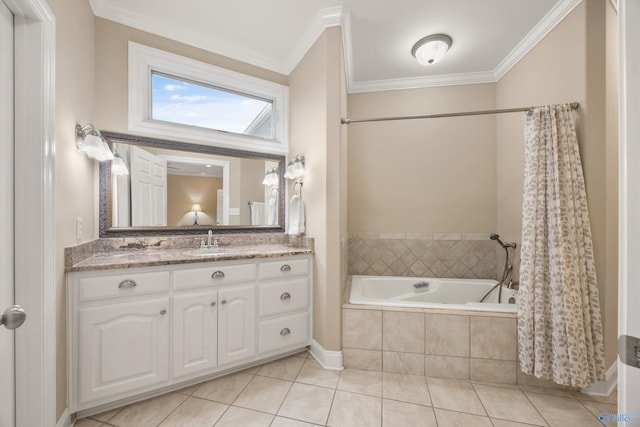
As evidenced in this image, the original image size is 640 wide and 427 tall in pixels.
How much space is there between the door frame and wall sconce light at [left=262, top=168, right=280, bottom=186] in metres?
1.51

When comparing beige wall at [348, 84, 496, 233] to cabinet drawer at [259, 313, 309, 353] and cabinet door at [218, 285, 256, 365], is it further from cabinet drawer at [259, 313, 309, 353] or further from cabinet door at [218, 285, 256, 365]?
cabinet door at [218, 285, 256, 365]

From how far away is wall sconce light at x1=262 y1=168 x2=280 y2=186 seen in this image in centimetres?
246

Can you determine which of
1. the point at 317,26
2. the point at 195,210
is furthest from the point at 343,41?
the point at 195,210

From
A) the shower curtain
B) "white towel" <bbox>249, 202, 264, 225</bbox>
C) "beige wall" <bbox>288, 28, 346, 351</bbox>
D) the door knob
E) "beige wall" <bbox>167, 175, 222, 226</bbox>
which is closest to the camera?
the door knob

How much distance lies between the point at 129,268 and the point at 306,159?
148 centimetres

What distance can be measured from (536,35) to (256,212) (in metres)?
2.84

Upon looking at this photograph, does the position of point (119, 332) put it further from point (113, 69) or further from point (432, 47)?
point (432, 47)

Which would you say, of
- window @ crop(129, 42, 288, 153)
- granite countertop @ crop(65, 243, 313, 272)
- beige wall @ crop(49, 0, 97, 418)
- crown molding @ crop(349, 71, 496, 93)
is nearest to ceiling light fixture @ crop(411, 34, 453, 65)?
crown molding @ crop(349, 71, 496, 93)

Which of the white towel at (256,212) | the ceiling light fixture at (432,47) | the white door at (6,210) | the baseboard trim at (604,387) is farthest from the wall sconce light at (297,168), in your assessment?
the baseboard trim at (604,387)

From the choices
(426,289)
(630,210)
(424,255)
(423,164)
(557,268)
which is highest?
(423,164)

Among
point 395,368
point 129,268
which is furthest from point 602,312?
point 129,268

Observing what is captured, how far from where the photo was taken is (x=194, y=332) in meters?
1.63

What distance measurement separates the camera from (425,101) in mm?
2791

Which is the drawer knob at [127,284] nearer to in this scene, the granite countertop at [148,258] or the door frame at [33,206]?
the granite countertop at [148,258]
